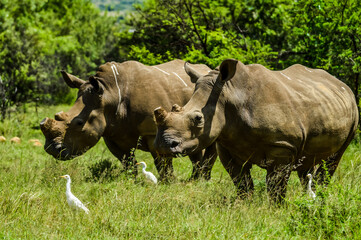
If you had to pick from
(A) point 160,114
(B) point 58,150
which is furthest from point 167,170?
(A) point 160,114

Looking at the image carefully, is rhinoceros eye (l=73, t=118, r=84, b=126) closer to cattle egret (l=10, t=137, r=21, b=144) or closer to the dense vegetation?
the dense vegetation

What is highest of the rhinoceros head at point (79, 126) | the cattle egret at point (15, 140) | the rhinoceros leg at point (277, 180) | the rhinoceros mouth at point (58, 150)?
the rhinoceros leg at point (277, 180)

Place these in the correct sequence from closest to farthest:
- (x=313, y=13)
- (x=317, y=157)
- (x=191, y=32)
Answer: (x=317, y=157) < (x=313, y=13) < (x=191, y=32)

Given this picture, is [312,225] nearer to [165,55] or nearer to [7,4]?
[165,55]

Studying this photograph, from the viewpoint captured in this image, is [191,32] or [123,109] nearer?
[123,109]

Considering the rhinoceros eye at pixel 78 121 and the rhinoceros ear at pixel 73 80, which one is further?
the rhinoceros ear at pixel 73 80

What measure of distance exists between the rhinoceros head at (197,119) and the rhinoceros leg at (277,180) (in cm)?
73

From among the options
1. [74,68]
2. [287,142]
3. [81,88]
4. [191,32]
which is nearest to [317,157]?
[287,142]

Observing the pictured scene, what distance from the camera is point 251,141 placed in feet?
16.5

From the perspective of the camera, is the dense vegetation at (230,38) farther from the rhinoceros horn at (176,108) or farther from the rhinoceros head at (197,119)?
the rhinoceros horn at (176,108)

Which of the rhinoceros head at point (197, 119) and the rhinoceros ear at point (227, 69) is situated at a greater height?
the rhinoceros ear at point (227, 69)

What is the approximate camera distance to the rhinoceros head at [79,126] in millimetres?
6504

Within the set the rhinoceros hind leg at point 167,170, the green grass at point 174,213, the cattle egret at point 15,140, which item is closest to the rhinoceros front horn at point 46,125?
the green grass at point 174,213

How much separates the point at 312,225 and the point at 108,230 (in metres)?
1.69
